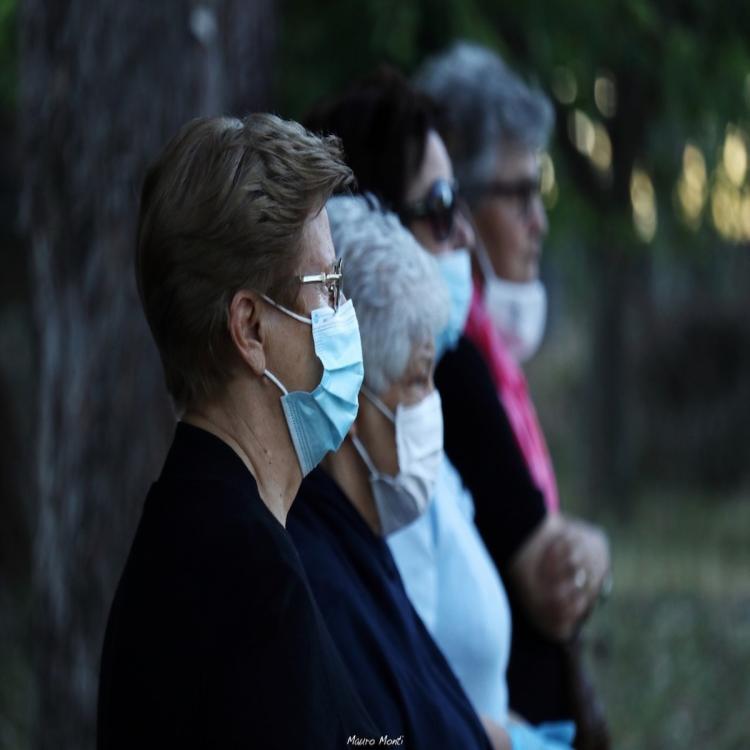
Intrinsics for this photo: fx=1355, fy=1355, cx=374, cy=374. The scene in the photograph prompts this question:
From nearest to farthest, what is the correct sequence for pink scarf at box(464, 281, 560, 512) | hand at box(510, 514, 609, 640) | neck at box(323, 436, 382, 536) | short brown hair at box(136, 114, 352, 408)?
1. short brown hair at box(136, 114, 352, 408)
2. neck at box(323, 436, 382, 536)
3. hand at box(510, 514, 609, 640)
4. pink scarf at box(464, 281, 560, 512)

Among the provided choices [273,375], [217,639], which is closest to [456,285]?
[273,375]

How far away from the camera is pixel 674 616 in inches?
329

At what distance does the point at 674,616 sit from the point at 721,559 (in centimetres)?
267

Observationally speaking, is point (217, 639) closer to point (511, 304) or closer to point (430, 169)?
point (430, 169)

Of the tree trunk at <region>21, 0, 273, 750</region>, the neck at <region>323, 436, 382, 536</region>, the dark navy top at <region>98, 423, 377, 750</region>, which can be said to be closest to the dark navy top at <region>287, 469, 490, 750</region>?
the neck at <region>323, 436, 382, 536</region>

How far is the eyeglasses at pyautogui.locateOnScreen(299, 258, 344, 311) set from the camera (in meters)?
2.04

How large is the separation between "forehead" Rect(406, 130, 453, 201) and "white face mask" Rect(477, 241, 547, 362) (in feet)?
2.24

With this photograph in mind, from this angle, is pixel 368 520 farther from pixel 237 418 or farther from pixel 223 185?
pixel 223 185

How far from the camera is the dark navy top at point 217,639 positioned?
177 cm

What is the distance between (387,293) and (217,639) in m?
0.97

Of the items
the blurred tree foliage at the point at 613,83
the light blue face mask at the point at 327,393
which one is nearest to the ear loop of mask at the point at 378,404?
the light blue face mask at the point at 327,393

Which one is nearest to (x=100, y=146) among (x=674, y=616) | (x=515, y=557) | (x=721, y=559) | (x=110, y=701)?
(x=515, y=557)

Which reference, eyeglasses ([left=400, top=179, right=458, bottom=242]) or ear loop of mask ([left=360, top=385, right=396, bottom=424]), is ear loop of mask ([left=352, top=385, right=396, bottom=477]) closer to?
ear loop of mask ([left=360, top=385, right=396, bottom=424])

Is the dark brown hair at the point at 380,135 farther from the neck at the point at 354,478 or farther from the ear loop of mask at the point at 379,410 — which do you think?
the neck at the point at 354,478
